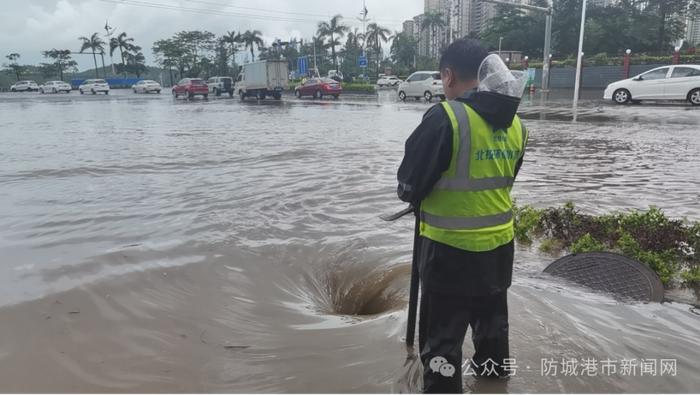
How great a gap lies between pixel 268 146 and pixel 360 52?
200 feet

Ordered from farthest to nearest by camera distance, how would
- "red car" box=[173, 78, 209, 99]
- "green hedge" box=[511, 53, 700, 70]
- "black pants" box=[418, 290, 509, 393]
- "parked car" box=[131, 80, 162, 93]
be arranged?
"parked car" box=[131, 80, 162, 93] → "red car" box=[173, 78, 209, 99] → "green hedge" box=[511, 53, 700, 70] → "black pants" box=[418, 290, 509, 393]

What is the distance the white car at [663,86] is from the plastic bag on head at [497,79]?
21.7 meters

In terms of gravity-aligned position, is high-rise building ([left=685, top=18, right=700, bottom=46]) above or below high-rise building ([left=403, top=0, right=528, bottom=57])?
below

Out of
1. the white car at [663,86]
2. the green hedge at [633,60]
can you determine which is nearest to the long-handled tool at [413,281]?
the white car at [663,86]

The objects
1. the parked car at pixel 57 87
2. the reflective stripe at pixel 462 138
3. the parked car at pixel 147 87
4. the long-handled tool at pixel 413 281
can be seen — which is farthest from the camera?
the parked car at pixel 57 87

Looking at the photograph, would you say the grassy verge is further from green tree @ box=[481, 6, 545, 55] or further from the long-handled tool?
green tree @ box=[481, 6, 545, 55]

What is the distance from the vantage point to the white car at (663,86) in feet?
65.1

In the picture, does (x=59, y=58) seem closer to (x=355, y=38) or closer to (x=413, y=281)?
(x=355, y=38)

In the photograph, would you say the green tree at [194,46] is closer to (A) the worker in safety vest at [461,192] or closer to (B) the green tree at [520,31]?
(B) the green tree at [520,31]

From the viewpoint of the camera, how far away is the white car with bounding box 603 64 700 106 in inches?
781

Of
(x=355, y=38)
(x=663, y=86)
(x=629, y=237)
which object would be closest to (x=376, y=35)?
(x=355, y=38)

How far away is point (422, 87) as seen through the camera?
96.0 feet

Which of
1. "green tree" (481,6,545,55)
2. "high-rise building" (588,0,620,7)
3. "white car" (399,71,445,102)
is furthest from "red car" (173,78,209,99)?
"high-rise building" (588,0,620,7)

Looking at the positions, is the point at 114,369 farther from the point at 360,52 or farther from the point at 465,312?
the point at 360,52
